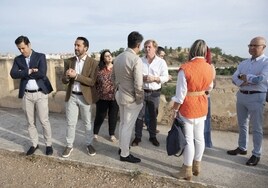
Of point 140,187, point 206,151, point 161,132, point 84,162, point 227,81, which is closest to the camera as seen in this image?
point 140,187

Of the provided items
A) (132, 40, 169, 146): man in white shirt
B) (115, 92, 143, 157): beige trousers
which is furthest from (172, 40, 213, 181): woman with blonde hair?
(132, 40, 169, 146): man in white shirt

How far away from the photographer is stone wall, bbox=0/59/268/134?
542 centimetres

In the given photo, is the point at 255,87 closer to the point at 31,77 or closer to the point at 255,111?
the point at 255,111

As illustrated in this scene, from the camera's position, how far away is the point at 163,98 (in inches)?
233

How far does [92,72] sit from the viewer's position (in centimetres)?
425

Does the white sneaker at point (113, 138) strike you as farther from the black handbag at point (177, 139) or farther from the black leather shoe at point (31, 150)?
the black handbag at point (177, 139)

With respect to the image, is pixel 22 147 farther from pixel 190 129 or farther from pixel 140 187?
pixel 190 129

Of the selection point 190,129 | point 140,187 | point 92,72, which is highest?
point 92,72

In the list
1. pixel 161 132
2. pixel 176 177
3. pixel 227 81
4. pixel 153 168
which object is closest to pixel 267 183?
pixel 176 177

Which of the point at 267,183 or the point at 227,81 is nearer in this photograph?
the point at 267,183

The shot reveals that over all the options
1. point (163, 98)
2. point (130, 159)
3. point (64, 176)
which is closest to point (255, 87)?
point (130, 159)

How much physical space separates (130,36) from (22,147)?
2.60 meters

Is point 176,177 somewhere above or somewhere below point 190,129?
below

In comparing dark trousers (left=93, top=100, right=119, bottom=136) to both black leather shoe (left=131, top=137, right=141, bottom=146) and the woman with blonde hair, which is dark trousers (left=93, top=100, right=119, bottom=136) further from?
the woman with blonde hair
